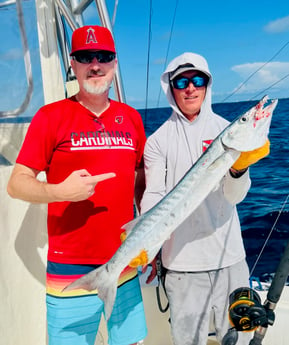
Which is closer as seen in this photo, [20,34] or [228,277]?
[228,277]

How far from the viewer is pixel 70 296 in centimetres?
192

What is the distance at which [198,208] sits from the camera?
2057 millimetres

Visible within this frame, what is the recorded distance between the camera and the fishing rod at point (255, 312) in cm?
157

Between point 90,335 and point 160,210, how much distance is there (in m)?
0.85

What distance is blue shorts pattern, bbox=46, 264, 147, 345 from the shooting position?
1.92 meters

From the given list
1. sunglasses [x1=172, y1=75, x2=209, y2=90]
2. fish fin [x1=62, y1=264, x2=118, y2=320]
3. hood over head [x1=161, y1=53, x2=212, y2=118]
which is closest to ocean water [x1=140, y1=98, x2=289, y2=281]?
hood over head [x1=161, y1=53, x2=212, y2=118]

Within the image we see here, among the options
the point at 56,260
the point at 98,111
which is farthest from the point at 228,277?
the point at 98,111

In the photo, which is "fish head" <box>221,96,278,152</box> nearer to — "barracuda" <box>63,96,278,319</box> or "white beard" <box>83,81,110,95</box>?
"barracuda" <box>63,96,278,319</box>

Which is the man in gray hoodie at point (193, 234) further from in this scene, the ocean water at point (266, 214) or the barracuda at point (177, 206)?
the ocean water at point (266, 214)

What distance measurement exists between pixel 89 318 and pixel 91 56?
59.5 inches

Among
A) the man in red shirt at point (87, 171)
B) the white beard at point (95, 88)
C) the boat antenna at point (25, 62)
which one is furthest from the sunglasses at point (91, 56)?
the boat antenna at point (25, 62)

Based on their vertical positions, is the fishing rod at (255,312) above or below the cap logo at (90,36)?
below

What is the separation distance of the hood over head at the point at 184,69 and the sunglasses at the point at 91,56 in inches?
14.9

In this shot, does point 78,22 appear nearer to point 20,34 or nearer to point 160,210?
point 20,34
